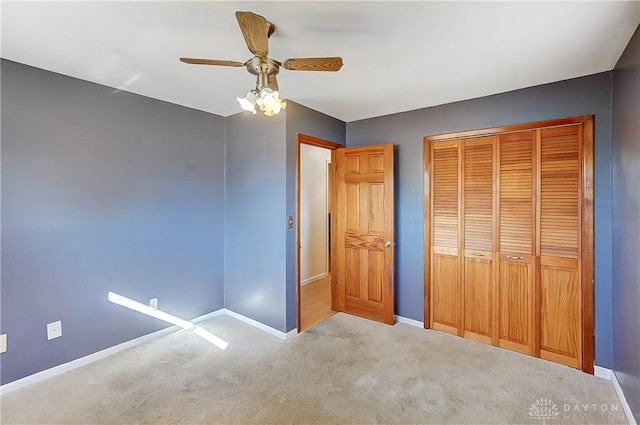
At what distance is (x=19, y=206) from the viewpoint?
217cm

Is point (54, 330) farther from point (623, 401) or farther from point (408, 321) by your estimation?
point (623, 401)

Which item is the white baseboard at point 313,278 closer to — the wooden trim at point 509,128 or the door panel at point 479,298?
the door panel at point 479,298

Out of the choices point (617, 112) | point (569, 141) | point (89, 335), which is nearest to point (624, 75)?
point (617, 112)

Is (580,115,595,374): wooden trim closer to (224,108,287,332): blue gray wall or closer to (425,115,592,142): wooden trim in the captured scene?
(425,115,592,142): wooden trim

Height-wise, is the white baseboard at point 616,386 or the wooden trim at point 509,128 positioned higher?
the wooden trim at point 509,128

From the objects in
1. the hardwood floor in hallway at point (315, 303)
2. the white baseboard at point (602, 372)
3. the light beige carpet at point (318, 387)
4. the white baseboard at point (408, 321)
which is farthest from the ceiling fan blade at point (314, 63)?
the white baseboard at point (602, 372)

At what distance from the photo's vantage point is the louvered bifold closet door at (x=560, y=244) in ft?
7.89

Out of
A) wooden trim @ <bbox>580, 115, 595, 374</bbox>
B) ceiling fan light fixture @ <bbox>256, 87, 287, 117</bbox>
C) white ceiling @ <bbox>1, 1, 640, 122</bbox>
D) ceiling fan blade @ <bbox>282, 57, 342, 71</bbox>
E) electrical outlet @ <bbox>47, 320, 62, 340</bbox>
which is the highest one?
white ceiling @ <bbox>1, 1, 640, 122</bbox>

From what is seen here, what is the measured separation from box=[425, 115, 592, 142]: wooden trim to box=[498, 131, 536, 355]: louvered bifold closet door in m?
0.05

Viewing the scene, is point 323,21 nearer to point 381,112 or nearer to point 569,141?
point 381,112

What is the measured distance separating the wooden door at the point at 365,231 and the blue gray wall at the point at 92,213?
61.8 inches

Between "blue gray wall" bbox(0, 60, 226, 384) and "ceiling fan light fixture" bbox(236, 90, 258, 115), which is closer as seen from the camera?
"ceiling fan light fixture" bbox(236, 90, 258, 115)

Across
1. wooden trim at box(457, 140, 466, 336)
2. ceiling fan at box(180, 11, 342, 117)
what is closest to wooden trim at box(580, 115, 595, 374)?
wooden trim at box(457, 140, 466, 336)

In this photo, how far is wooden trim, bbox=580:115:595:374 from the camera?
2314 mm
